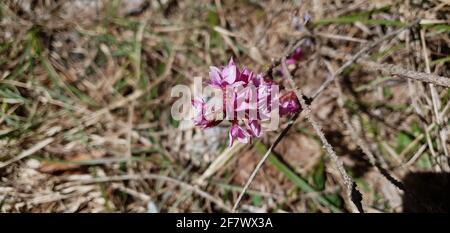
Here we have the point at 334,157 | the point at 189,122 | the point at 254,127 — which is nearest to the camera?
the point at 334,157

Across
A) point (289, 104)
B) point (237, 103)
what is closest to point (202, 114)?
point (237, 103)

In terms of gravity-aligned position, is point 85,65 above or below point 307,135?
above

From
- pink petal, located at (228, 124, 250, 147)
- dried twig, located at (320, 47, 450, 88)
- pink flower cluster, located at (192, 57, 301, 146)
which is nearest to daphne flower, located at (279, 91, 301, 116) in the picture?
pink flower cluster, located at (192, 57, 301, 146)

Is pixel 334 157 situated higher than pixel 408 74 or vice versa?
pixel 408 74

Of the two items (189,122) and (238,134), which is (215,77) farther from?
(189,122)

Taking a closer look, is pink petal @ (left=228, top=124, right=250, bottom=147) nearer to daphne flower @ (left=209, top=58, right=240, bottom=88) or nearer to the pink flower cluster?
the pink flower cluster

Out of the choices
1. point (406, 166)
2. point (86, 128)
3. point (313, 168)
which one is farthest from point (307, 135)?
point (86, 128)
